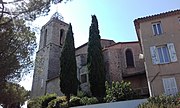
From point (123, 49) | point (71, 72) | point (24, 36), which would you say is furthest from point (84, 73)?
point (24, 36)

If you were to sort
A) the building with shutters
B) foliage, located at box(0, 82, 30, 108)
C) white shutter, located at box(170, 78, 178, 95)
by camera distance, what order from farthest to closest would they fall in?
the building with shutters → white shutter, located at box(170, 78, 178, 95) → foliage, located at box(0, 82, 30, 108)

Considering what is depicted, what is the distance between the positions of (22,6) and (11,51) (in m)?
3.04

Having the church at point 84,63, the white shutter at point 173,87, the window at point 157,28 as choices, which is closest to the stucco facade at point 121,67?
the church at point 84,63

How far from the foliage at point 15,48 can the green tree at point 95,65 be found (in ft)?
33.4

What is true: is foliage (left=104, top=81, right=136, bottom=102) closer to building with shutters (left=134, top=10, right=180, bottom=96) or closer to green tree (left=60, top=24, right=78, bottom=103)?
building with shutters (left=134, top=10, right=180, bottom=96)

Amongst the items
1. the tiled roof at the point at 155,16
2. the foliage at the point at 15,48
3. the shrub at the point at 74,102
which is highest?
the tiled roof at the point at 155,16

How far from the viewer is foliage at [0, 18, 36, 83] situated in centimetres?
1432

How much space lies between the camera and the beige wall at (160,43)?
1786 cm

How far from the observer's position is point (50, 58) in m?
37.5

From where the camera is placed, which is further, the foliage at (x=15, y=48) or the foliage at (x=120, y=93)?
the foliage at (x=120, y=93)

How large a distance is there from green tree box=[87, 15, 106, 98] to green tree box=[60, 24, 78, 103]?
6.73ft

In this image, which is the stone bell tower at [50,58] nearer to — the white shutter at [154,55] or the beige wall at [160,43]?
the beige wall at [160,43]

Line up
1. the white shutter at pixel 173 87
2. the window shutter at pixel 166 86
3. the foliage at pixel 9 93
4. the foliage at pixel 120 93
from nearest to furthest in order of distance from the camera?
the foliage at pixel 9 93 < the white shutter at pixel 173 87 < the window shutter at pixel 166 86 < the foliage at pixel 120 93

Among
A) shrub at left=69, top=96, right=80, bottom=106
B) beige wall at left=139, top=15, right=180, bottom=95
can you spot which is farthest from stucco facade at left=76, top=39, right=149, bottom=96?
beige wall at left=139, top=15, right=180, bottom=95
